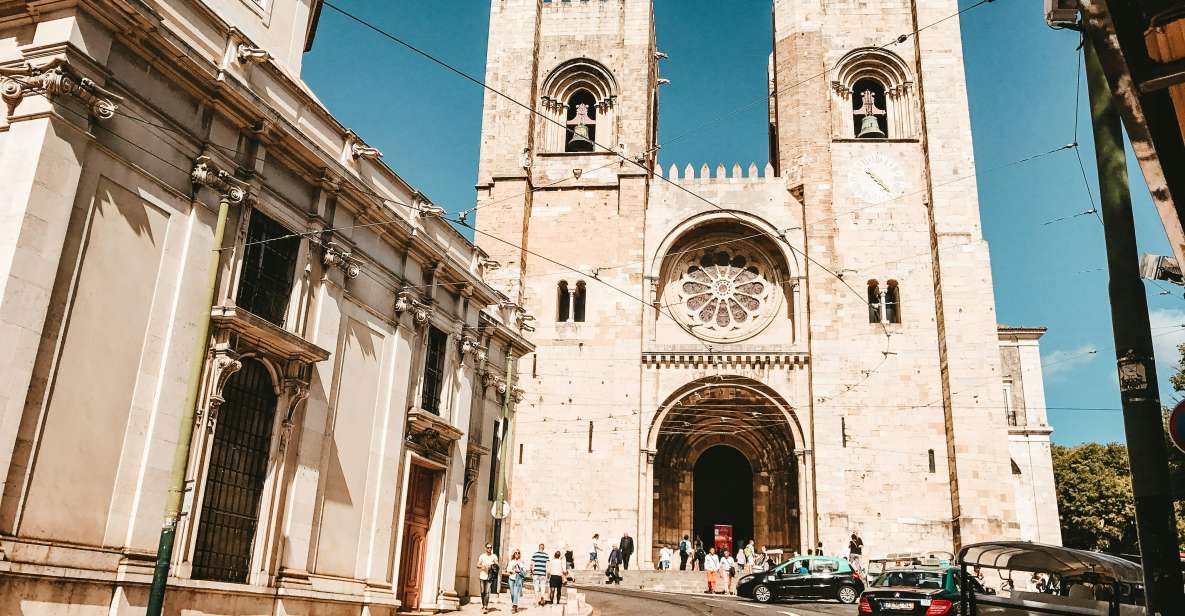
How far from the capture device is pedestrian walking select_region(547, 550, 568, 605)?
60.2ft

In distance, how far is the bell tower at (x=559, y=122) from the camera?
30922mm

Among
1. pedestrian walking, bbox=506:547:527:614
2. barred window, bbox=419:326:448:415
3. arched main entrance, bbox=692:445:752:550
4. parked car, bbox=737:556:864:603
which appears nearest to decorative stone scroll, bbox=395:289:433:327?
barred window, bbox=419:326:448:415

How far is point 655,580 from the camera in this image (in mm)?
24734

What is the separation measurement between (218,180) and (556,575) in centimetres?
1087

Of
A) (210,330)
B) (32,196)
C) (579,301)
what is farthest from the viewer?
(579,301)

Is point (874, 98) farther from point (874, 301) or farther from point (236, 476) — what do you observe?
point (236, 476)

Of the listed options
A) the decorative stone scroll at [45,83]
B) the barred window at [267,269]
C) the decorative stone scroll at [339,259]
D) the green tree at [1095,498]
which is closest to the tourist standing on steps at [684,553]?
the decorative stone scroll at [339,259]

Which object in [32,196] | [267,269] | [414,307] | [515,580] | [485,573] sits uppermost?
[414,307]

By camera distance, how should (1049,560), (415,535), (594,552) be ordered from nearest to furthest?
1. (1049,560)
2. (415,535)
3. (594,552)

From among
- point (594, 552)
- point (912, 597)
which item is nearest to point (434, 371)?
point (912, 597)

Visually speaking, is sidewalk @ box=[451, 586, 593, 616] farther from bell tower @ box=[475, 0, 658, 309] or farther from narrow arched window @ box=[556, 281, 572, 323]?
bell tower @ box=[475, 0, 658, 309]

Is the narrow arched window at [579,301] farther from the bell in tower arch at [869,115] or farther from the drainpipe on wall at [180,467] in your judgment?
the drainpipe on wall at [180,467]

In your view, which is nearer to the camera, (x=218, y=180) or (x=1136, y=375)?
(x=1136, y=375)

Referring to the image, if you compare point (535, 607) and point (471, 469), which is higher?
point (471, 469)
